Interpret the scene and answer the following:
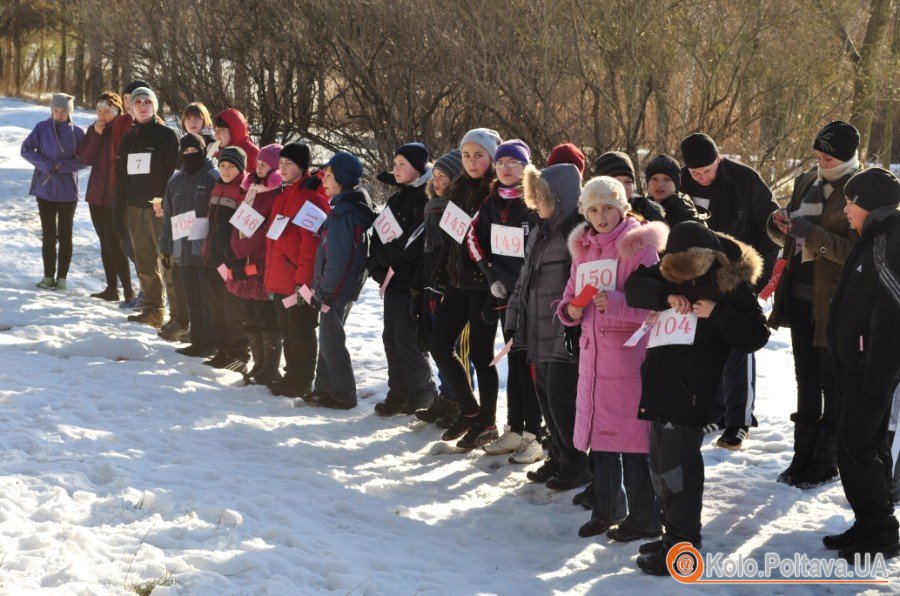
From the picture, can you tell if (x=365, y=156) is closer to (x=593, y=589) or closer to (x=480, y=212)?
(x=480, y=212)

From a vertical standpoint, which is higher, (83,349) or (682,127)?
(682,127)

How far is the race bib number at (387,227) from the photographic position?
7.73m

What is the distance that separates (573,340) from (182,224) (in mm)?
4627

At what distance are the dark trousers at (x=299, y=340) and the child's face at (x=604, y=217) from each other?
3.55 m

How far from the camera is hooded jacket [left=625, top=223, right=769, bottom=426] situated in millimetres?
4793

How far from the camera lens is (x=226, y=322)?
9336 millimetres

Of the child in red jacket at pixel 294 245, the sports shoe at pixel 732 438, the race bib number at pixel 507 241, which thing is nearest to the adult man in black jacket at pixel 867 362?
the sports shoe at pixel 732 438

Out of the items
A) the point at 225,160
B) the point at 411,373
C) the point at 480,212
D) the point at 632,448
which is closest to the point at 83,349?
the point at 225,160

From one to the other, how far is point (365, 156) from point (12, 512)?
1241 cm

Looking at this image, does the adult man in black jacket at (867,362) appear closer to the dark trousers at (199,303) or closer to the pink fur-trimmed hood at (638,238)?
the pink fur-trimmed hood at (638,238)

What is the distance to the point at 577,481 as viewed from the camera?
6383 mm

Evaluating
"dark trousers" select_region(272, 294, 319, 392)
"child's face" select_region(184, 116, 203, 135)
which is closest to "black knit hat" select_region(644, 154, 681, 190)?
"dark trousers" select_region(272, 294, 319, 392)

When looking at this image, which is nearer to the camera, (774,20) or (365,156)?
(774,20)

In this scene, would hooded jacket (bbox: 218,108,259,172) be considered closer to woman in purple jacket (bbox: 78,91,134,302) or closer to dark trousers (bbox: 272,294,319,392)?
dark trousers (bbox: 272,294,319,392)
